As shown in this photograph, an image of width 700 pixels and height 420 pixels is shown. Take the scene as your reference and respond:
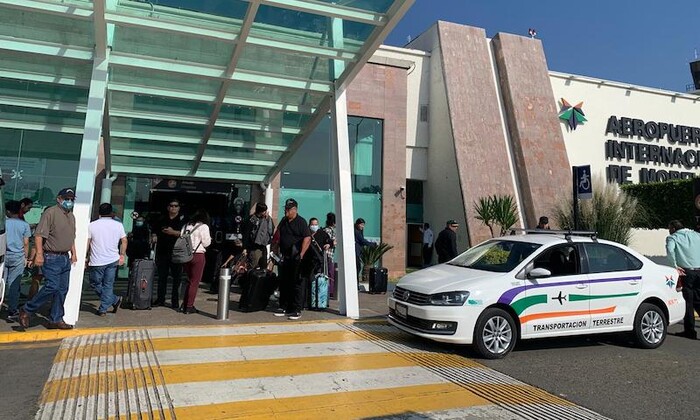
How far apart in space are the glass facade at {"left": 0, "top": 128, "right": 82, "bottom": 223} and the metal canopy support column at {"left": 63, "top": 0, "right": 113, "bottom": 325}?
22.9ft

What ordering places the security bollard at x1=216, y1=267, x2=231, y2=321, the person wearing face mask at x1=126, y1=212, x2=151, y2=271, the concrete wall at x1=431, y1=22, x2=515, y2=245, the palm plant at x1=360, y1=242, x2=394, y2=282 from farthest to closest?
the concrete wall at x1=431, y1=22, x2=515, y2=245 → the palm plant at x1=360, y1=242, x2=394, y2=282 → the person wearing face mask at x1=126, y1=212, x2=151, y2=271 → the security bollard at x1=216, y1=267, x2=231, y2=321

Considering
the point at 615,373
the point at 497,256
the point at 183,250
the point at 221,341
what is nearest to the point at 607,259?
the point at 497,256

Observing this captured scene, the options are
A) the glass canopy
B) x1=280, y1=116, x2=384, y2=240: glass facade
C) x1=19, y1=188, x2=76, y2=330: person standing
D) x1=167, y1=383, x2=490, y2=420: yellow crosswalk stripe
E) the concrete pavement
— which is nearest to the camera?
x1=167, y1=383, x2=490, y2=420: yellow crosswalk stripe

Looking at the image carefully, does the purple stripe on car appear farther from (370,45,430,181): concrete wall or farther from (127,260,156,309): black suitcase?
(370,45,430,181): concrete wall

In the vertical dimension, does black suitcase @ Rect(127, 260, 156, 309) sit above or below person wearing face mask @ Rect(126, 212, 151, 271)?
below

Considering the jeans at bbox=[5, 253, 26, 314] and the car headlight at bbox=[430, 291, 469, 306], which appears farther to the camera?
the jeans at bbox=[5, 253, 26, 314]

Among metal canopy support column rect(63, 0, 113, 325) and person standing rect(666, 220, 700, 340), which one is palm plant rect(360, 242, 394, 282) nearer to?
person standing rect(666, 220, 700, 340)

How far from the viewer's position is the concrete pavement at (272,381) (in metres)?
3.87

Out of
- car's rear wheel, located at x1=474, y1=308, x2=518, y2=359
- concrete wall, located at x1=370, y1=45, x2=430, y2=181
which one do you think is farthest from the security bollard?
concrete wall, located at x1=370, y1=45, x2=430, y2=181

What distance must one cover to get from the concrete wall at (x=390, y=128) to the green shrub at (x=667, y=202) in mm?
10876

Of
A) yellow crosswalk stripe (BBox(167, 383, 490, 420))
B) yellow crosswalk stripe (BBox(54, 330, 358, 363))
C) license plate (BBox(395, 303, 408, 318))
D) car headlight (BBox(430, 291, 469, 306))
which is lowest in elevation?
yellow crosswalk stripe (BBox(167, 383, 490, 420))

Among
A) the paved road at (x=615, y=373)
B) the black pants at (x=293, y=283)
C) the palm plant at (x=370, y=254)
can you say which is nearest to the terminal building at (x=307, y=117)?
the black pants at (x=293, y=283)

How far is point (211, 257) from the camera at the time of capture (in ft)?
36.7

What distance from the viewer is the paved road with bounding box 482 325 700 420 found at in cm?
428
